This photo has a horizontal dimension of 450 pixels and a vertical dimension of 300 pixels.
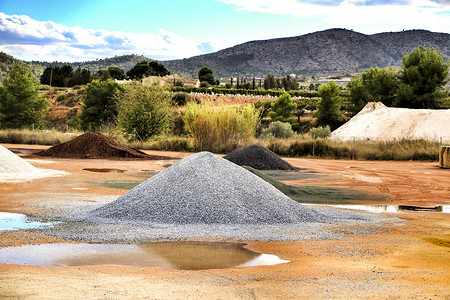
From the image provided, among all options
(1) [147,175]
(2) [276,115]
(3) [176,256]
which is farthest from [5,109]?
(3) [176,256]

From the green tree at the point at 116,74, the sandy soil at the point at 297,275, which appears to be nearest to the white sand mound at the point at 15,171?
the sandy soil at the point at 297,275

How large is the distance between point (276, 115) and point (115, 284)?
51831 millimetres

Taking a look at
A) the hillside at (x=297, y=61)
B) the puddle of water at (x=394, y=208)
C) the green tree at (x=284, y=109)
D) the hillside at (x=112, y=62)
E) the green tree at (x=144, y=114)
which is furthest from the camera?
the hillside at (x=297, y=61)

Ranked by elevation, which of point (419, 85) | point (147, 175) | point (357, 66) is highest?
point (357, 66)

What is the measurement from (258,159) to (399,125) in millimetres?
17513

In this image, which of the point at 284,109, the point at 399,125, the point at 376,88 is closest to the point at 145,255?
the point at 399,125

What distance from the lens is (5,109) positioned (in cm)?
4428

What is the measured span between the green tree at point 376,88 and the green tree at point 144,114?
28662 mm

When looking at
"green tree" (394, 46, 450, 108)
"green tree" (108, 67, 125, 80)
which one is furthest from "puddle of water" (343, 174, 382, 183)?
"green tree" (108, 67, 125, 80)

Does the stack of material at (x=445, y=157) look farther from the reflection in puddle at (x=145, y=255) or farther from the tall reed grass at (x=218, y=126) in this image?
the reflection in puddle at (x=145, y=255)

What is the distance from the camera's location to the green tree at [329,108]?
5362cm

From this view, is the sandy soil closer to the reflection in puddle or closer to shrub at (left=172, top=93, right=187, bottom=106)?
the reflection in puddle

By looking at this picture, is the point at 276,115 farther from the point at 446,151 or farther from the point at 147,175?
the point at 147,175

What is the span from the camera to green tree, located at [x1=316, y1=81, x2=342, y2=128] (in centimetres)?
5362
